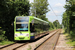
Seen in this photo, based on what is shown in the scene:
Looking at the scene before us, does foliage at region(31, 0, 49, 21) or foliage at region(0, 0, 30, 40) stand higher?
foliage at region(31, 0, 49, 21)

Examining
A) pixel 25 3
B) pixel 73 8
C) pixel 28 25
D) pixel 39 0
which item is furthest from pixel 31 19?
pixel 39 0

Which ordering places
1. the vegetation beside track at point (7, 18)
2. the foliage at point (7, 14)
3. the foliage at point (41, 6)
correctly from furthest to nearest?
the foliage at point (41, 6)
the foliage at point (7, 14)
the vegetation beside track at point (7, 18)

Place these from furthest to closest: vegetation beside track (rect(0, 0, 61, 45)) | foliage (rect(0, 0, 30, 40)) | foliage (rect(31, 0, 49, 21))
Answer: foliage (rect(31, 0, 49, 21)) < foliage (rect(0, 0, 30, 40)) < vegetation beside track (rect(0, 0, 61, 45))

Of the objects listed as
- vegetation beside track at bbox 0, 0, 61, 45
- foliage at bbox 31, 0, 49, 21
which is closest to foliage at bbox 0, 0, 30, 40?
vegetation beside track at bbox 0, 0, 61, 45

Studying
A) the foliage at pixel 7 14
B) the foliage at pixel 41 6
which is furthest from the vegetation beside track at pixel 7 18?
the foliage at pixel 41 6

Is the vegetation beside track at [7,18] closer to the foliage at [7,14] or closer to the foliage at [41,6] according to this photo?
the foliage at [7,14]

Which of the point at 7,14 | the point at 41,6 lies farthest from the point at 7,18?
the point at 41,6

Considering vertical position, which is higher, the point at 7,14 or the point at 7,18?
the point at 7,14

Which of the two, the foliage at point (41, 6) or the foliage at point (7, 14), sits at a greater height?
the foliage at point (41, 6)

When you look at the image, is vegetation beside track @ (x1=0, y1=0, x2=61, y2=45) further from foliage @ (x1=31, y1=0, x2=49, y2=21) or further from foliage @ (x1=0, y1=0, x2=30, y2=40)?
foliage @ (x1=31, y1=0, x2=49, y2=21)

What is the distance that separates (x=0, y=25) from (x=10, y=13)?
237 centimetres

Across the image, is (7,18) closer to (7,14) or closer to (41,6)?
(7,14)

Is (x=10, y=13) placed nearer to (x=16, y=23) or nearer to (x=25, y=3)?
(x=16, y=23)

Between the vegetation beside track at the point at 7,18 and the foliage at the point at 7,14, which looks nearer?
the vegetation beside track at the point at 7,18
